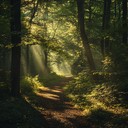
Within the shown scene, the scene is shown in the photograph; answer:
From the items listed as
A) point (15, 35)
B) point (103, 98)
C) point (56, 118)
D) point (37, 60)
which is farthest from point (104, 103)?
point (37, 60)

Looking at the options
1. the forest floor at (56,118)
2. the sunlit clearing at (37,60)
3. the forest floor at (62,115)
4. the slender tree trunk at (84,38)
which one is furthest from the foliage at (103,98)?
the sunlit clearing at (37,60)

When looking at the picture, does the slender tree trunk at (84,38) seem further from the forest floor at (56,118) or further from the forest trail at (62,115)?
the forest floor at (56,118)

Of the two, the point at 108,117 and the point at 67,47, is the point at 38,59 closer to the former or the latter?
the point at 67,47

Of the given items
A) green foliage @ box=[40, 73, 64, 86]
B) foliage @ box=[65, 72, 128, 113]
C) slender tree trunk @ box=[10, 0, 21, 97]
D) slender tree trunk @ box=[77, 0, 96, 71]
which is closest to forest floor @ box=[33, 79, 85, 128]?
foliage @ box=[65, 72, 128, 113]

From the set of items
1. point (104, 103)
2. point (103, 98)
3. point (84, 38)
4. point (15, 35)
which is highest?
point (84, 38)

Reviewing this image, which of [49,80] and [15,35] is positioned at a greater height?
[15,35]

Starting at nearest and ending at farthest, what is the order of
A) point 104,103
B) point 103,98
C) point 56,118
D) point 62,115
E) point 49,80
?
1. point 56,118
2. point 62,115
3. point 104,103
4. point 103,98
5. point 49,80

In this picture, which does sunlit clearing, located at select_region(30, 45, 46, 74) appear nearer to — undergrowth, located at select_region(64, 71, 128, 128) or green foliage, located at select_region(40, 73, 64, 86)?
green foliage, located at select_region(40, 73, 64, 86)

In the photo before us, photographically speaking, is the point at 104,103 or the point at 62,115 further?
the point at 104,103

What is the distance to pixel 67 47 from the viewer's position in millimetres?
55062

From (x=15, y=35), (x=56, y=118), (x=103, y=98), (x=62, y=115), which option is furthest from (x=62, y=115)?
(x=15, y=35)

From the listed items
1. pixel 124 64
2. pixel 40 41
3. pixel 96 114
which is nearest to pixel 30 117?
pixel 96 114

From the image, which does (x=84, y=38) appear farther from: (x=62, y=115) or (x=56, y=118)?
(x=56, y=118)

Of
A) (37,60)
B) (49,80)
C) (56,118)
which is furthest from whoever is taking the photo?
(37,60)
